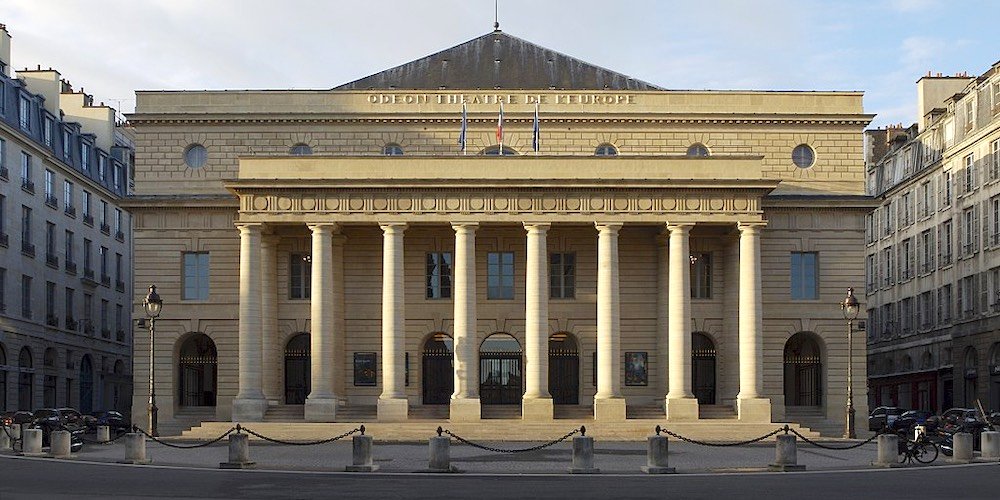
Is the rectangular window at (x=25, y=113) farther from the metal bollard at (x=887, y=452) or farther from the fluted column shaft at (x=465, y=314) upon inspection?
the metal bollard at (x=887, y=452)

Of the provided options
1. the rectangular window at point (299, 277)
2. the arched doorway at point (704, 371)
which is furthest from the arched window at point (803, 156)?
the rectangular window at point (299, 277)

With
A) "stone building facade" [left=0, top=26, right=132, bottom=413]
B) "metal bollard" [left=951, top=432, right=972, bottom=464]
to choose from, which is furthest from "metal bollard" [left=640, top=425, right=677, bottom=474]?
"stone building facade" [left=0, top=26, right=132, bottom=413]

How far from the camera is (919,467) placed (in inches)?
1359

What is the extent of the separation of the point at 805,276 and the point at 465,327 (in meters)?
14.1

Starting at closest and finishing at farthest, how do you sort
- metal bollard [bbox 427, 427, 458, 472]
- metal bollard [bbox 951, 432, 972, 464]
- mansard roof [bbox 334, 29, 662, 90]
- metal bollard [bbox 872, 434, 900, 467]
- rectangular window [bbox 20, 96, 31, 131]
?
metal bollard [bbox 427, 427, 458, 472]
metal bollard [bbox 872, 434, 900, 467]
metal bollard [bbox 951, 432, 972, 464]
mansard roof [bbox 334, 29, 662, 90]
rectangular window [bbox 20, 96, 31, 131]

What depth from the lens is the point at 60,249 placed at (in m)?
69.6

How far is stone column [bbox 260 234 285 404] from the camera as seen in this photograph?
53906mm

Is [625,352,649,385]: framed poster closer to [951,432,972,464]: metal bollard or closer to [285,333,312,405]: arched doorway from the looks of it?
[285,333,312,405]: arched doorway

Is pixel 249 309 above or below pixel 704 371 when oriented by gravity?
above

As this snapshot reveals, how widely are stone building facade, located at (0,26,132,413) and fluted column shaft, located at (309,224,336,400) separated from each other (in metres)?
17.9

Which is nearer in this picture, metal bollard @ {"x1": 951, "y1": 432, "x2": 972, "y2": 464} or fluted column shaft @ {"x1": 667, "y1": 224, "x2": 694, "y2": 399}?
metal bollard @ {"x1": 951, "y1": 432, "x2": 972, "y2": 464}

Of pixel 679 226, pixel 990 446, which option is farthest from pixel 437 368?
pixel 990 446

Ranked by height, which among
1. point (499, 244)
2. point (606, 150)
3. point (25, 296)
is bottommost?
point (25, 296)

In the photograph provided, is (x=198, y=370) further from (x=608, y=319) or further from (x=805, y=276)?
(x=805, y=276)
